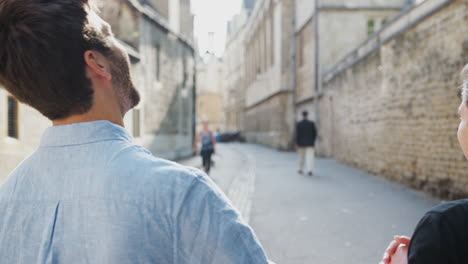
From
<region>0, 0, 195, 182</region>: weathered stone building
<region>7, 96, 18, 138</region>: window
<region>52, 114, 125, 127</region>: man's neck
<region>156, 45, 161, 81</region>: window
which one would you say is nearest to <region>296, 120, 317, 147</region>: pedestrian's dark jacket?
<region>0, 0, 195, 182</region>: weathered stone building

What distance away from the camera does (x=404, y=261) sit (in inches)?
54.8

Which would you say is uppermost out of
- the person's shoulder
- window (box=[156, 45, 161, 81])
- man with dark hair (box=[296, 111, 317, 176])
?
window (box=[156, 45, 161, 81])

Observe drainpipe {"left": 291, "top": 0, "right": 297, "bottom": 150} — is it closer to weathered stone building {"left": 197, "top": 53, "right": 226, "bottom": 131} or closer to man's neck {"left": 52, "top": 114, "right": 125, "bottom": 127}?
man's neck {"left": 52, "top": 114, "right": 125, "bottom": 127}

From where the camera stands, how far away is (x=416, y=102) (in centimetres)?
879

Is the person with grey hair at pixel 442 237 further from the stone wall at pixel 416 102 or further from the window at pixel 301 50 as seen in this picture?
the window at pixel 301 50

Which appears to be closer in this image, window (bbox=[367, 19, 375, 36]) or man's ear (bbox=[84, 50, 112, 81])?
man's ear (bbox=[84, 50, 112, 81])

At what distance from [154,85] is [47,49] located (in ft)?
54.4

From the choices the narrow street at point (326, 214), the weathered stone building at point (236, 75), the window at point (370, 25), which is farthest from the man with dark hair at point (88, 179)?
the weathered stone building at point (236, 75)

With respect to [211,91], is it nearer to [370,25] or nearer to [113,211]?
[370,25]

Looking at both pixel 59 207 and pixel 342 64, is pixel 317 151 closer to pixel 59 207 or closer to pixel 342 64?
pixel 342 64

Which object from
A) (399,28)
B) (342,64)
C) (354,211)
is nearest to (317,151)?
(342,64)

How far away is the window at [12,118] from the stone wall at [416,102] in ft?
27.0

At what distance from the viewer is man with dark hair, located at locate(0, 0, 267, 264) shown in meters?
0.81

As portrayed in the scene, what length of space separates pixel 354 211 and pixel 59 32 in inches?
250
